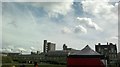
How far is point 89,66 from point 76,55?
1.83 m

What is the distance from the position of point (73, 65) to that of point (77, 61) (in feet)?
1.99


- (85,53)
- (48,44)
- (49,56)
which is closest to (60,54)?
(49,56)

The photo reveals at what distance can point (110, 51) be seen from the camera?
96.6m

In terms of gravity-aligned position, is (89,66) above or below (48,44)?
below

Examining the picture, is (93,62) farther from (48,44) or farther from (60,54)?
(48,44)

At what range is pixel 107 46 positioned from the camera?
97.7 meters

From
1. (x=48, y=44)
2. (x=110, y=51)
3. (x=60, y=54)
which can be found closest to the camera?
(x=110, y=51)

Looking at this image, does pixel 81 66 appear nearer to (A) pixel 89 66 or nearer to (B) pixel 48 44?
(A) pixel 89 66

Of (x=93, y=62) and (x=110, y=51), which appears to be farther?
(x=110, y=51)

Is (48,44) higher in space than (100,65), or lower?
higher

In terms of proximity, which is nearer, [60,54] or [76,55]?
[76,55]

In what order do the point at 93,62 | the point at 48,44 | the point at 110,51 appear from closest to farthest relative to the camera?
the point at 93,62 → the point at 110,51 → the point at 48,44

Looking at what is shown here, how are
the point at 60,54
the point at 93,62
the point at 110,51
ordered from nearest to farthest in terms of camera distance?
the point at 93,62, the point at 110,51, the point at 60,54

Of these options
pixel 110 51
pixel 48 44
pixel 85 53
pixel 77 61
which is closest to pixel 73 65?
pixel 77 61
